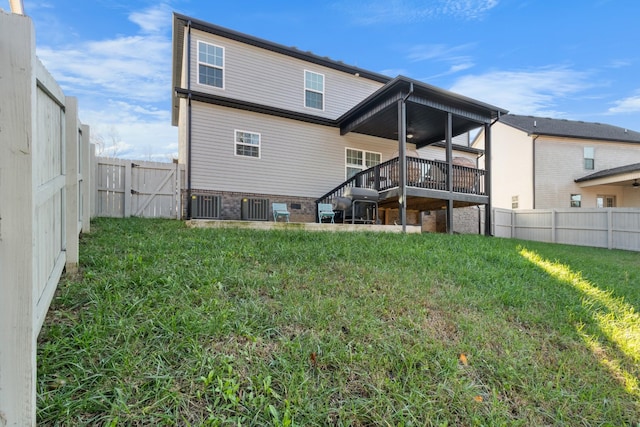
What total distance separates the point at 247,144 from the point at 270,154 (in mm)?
834

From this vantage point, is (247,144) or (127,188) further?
(247,144)

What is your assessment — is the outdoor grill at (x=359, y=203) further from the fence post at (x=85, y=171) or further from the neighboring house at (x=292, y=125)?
the fence post at (x=85, y=171)

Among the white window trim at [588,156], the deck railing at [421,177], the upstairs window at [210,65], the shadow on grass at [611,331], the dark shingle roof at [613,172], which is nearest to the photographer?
the shadow on grass at [611,331]

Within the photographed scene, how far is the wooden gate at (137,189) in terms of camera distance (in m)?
8.37

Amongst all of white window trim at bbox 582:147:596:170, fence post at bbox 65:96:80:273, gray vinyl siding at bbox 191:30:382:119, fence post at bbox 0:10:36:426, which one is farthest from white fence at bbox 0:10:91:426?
white window trim at bbox 582:147:596:170

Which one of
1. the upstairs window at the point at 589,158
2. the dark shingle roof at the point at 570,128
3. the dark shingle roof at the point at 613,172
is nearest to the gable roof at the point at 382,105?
the dark shingle roof at the point at 570,128

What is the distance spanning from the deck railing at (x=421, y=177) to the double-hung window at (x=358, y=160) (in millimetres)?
1094

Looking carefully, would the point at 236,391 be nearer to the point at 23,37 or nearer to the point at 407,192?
the point at 23,37

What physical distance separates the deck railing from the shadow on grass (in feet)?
16.4

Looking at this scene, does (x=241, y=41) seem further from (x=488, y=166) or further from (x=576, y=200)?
(x=576, y=200)

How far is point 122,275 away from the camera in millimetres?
2707

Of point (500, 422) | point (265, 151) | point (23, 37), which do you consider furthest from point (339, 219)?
point (23, 37)

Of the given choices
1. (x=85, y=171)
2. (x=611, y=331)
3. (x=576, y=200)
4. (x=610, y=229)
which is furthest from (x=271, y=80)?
(x=576, y=200)

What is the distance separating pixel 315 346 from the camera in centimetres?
209
